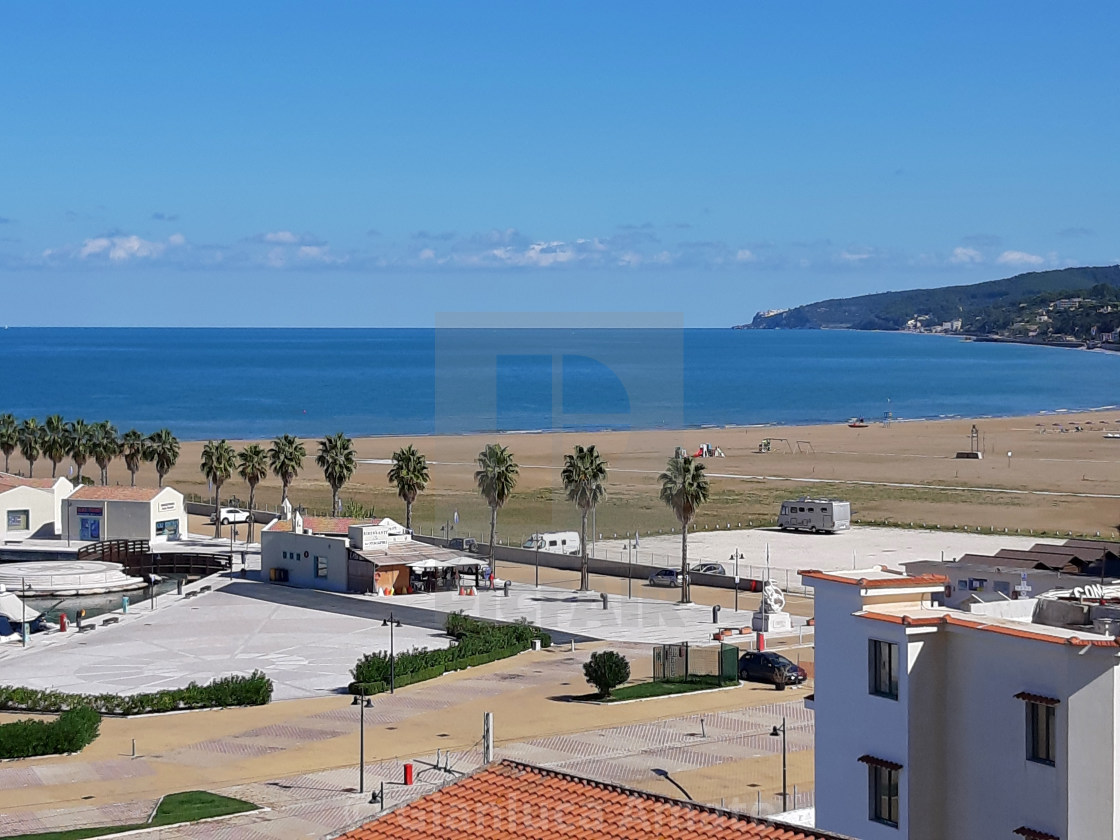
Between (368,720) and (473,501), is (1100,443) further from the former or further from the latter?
(368,720)

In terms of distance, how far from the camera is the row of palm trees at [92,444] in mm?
77375

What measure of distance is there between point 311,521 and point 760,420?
101 meters

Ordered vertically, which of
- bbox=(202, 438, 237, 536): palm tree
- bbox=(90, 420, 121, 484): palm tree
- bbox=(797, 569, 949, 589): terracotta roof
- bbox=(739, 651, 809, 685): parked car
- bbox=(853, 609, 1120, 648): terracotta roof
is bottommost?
bbox=(739, 651, 809, 685): parked car

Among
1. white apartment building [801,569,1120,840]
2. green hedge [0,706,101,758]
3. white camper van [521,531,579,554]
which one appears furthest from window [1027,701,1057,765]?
white camper van [521,531,579,554]

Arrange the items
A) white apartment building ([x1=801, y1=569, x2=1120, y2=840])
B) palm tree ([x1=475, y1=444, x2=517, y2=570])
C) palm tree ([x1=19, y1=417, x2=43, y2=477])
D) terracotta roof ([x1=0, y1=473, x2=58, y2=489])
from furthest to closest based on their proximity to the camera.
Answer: palm tree ([x1=19, y1=417, x2=43, y2=477]) → terracotta roof ([x1=0, y1=473, x2=58, y2=489]) → palm tree ([x1=475, y1=444, x2=517, y2=570]) → white apartment building ([x1=801, y1=569, x2=1120, y2=840])

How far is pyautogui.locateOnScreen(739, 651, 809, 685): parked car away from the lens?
40.6 m

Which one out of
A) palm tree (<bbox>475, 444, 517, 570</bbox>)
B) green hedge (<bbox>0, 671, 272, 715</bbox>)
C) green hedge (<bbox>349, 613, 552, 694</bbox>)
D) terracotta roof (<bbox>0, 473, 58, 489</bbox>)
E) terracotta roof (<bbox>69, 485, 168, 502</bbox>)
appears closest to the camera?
green hedge (<bbox>0, 671, 272, 715</bbox>)

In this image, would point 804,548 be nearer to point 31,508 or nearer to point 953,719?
point 31,508

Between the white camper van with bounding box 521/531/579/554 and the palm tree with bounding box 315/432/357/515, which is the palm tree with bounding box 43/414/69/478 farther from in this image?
the white camper van with bounding box 521/531/579/554

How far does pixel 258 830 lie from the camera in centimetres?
2762

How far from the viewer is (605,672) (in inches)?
1522

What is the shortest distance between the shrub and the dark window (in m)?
19.6

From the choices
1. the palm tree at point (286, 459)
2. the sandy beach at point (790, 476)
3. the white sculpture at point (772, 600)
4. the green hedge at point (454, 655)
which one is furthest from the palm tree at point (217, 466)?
the white sculpture at point (772, 600)

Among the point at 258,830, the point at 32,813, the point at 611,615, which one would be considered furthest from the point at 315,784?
the point at 611,615
